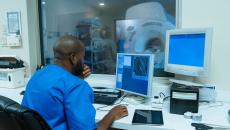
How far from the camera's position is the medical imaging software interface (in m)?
1.87

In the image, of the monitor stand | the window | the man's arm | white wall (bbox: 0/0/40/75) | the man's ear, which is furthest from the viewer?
white wall (bbox: 0/0/40/75)

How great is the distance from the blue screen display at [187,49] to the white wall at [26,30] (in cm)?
161

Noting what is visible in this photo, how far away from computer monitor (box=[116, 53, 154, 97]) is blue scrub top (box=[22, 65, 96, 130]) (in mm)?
686

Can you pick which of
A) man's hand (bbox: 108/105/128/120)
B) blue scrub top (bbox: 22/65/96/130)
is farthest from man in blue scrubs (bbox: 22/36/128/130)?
man's hand (bbox: 108/105/128/120)

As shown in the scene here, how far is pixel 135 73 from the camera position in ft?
6.40

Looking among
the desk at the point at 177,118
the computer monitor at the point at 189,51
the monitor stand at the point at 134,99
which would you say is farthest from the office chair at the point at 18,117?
the computer monitor at the point at 189,51

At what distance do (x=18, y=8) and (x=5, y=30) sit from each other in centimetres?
32

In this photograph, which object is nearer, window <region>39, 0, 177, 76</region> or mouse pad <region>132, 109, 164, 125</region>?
mouse pad <region>132, 109, 164, 125</region>

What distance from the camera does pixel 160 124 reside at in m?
1.46

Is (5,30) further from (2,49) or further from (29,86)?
(29,86)

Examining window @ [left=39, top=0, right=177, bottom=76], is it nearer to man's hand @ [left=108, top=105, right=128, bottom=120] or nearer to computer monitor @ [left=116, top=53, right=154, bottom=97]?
computer monitor @ [left=116, top=53, right=154, bottom=97]

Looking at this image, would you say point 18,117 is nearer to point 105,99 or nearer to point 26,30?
point 105,99

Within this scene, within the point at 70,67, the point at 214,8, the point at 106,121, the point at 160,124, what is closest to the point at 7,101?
the point at 70,67

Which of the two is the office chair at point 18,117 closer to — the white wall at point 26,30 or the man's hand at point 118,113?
the man's hand at point 118,113
